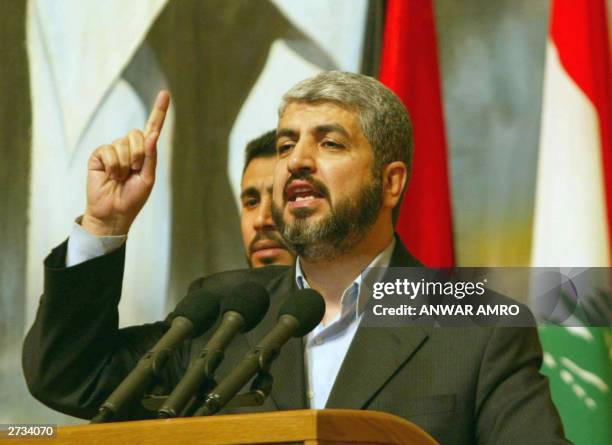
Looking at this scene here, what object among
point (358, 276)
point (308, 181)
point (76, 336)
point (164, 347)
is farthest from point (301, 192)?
point (164, 347)

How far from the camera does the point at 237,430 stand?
1.48 meters

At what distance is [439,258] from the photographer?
3.79 metres

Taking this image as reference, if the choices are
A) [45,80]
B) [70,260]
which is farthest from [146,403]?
[45,80]

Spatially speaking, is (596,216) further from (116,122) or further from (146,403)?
(146,403)

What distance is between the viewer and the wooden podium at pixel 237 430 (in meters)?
1.46

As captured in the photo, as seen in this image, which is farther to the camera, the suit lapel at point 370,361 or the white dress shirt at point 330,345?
the white dress shirt at point 330,345

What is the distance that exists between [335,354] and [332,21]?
5.84 feet

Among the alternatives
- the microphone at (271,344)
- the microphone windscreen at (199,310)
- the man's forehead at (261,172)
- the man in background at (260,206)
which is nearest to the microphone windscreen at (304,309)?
the microphone at (271,344)

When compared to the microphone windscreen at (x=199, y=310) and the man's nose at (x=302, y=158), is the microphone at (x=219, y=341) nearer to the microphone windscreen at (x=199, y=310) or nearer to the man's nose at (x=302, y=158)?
the microphone windscreen at (x=199, y=310)

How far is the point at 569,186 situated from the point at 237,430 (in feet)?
7.87

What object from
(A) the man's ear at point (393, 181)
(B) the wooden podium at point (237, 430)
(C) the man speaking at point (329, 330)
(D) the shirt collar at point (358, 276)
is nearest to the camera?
(B) the wooden podium at point (237, 430)

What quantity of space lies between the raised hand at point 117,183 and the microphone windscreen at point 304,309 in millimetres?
769

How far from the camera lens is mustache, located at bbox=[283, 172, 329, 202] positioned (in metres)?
2.88

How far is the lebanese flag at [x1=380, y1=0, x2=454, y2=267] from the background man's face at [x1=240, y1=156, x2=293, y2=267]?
0.50m
